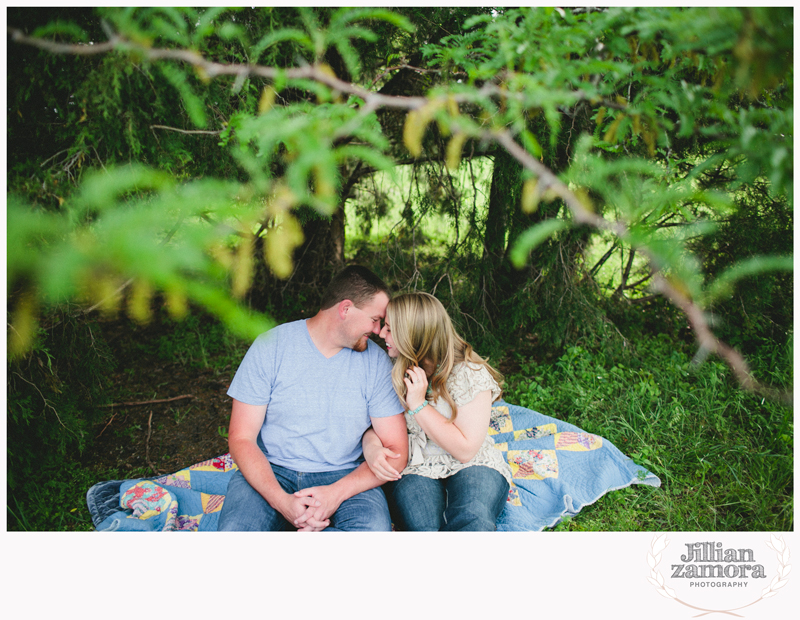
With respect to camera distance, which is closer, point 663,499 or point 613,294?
point 663,499

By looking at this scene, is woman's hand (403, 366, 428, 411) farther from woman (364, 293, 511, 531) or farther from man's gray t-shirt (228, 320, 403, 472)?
man's gray t-shirt (228, 320, 403, 472)

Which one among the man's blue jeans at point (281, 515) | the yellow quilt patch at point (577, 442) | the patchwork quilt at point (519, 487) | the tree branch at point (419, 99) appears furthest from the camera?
the yellow quilt patch at point (577, 442)

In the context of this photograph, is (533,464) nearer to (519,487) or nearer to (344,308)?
(519,487)

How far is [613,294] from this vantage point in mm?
3748

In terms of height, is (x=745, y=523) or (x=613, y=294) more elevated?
(x=613, y=294)

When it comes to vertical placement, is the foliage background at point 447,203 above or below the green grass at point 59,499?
above

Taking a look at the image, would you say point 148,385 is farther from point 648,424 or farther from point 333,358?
point 648,424

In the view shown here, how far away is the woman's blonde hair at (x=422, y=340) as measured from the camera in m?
1.94

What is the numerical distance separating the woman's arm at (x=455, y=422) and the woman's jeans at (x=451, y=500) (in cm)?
12

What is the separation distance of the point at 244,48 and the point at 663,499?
8.85 ft

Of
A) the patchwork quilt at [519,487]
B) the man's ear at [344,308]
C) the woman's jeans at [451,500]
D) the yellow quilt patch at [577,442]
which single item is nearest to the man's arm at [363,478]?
the woman's jeans at [451,500]

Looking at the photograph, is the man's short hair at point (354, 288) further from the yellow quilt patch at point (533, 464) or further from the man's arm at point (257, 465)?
the yellow quilt patch at point (533, 464)
